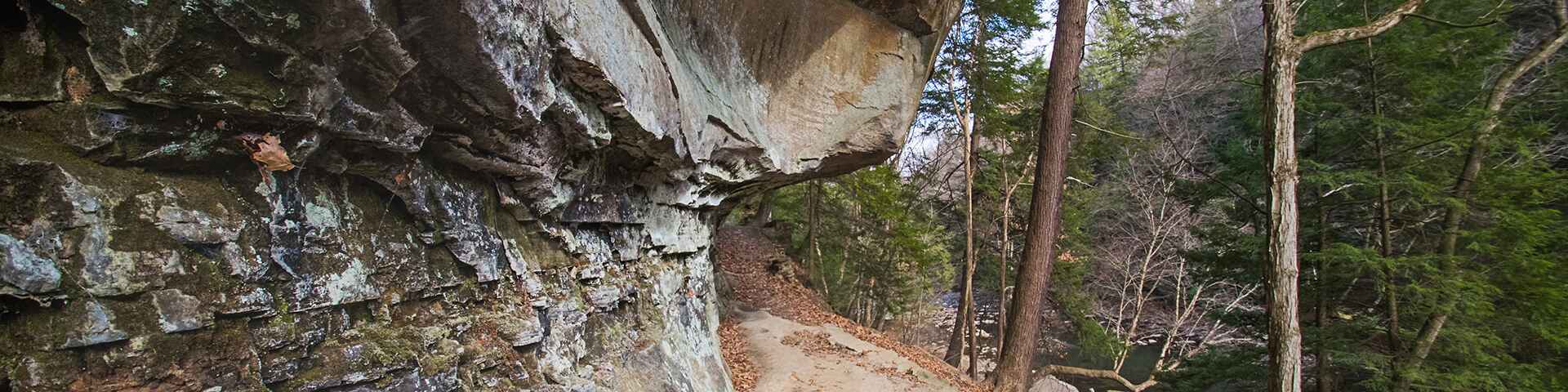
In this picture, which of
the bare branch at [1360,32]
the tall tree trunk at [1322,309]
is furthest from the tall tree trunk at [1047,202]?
the tall tree trunk at [1322,309]

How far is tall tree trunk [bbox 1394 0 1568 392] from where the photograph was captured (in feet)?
24.7

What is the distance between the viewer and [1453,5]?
762 cm

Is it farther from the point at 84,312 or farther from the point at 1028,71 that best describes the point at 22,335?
the point at 1028,71

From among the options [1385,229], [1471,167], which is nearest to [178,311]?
[1385,229]

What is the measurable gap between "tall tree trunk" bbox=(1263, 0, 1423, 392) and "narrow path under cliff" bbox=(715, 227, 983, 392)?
397cm

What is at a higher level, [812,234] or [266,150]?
[812,234]

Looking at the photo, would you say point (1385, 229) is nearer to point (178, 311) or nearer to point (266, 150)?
point (266, 150)

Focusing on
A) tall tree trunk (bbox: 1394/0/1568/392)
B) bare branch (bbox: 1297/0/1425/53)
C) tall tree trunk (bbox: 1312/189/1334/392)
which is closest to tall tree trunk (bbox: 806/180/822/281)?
tall tree trunk (bbox: 1312/189/1334/392)

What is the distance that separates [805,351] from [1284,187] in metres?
6.05

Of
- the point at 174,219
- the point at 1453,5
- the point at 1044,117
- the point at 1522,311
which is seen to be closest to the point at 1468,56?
the point at 1453,5

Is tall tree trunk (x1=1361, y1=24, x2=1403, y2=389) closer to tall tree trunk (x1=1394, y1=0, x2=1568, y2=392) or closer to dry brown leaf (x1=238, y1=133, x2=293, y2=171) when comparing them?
tall tree trunk (x1=1394, y1=0, x2=1568, y2=392)

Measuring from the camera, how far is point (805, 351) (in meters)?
9.28

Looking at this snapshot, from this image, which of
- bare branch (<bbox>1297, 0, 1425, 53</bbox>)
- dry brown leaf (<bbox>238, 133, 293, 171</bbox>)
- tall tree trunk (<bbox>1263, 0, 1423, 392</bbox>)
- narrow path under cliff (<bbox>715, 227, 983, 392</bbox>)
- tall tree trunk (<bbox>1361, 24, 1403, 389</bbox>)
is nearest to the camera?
dry brown leaf (<bbox>238, 133, 293, 171</bbox>)

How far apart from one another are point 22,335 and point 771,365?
24.0ft
